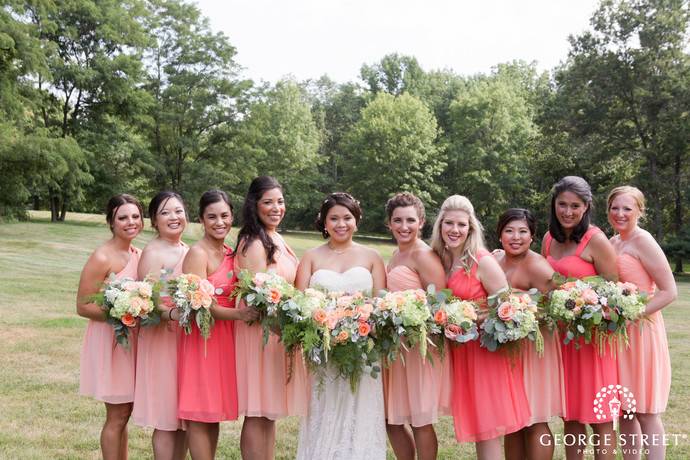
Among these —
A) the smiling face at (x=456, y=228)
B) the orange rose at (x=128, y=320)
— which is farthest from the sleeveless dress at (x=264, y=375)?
the smiling face at (x=456, y=228)

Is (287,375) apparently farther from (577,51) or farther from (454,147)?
(454,147)

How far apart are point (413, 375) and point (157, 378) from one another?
223 cm

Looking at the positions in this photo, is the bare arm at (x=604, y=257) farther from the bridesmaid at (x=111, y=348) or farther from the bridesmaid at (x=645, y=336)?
the bridesmaid at (x=111, y=348)

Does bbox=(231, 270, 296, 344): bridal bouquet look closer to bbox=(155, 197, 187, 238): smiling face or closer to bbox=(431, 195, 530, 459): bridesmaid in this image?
bbox=(155, 197, 187, 238): smiling face

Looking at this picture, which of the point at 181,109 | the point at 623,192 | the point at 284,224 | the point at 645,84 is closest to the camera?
the point at 623,192

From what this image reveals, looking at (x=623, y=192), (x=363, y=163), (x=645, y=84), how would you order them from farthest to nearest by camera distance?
(x=363, y=163), (x=645, y=84), (x=623, y=192)

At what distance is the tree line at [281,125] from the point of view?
33.6 m

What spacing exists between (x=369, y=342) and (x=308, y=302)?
578 mm

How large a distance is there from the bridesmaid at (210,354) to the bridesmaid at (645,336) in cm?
342

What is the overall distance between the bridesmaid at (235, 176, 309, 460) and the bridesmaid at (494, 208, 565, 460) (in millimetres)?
1951

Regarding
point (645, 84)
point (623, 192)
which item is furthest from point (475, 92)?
point (623, 192)

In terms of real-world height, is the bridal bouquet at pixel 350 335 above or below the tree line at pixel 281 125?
below

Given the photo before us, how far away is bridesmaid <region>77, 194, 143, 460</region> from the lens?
5578 mm

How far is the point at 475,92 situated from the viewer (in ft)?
181
